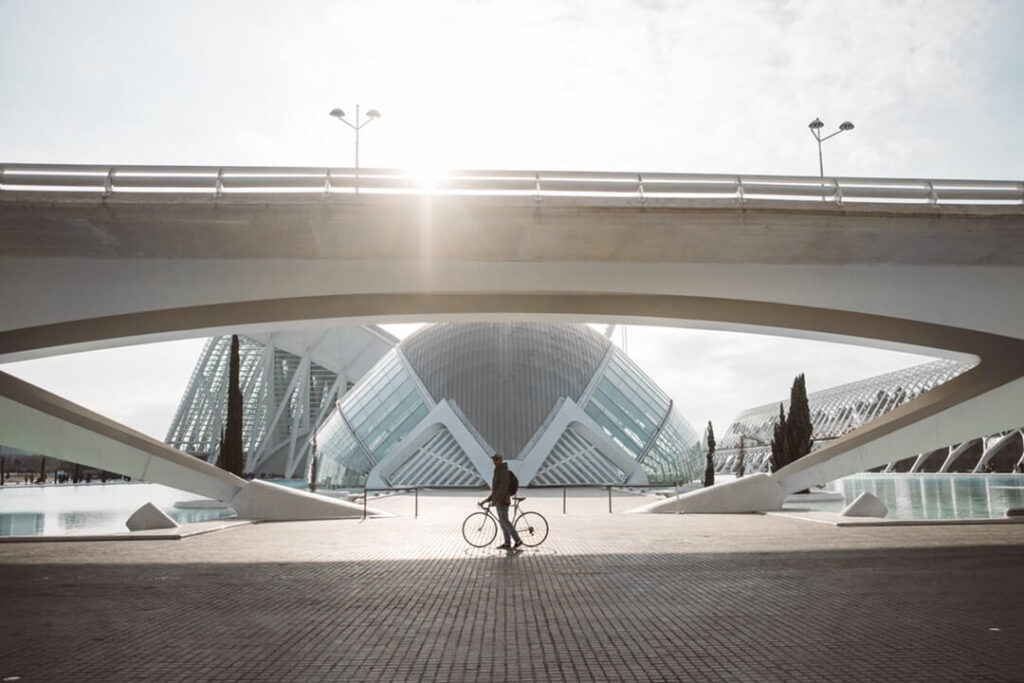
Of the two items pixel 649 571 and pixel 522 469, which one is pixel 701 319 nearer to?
pixel 649 571

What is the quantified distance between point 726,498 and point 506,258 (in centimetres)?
1000

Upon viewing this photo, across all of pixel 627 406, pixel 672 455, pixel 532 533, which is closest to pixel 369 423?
pixel 627 406

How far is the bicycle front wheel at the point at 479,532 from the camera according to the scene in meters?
14.7

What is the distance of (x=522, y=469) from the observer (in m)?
36.8

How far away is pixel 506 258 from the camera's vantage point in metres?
17.6

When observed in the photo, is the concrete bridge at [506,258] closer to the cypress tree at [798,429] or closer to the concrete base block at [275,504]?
the concrete base block at [275,504]

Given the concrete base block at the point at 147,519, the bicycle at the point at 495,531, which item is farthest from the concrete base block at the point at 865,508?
the concrete base block at the point at 147,519

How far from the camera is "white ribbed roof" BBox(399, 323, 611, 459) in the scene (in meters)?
40.1

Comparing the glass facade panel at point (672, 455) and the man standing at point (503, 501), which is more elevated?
the glass facade panel at point (672, 455)

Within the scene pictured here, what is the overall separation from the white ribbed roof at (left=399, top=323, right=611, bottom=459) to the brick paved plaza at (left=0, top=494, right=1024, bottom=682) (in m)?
24.9

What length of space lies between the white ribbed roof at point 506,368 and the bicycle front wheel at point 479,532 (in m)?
19.4

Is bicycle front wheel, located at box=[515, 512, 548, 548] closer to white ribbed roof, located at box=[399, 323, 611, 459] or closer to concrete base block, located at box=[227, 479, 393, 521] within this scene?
concrete base block, located at box=[227, 479, 393, 521]

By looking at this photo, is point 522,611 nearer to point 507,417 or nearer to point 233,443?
point 233,443

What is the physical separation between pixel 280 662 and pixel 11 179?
12482 mm
